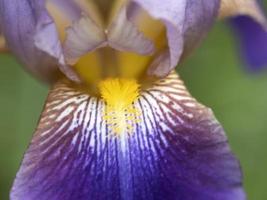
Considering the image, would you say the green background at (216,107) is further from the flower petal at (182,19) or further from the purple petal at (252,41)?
the flower petal at (182,19)

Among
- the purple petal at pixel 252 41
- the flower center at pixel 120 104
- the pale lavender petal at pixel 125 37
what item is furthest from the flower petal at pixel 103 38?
the purple petal at pixel 252 41

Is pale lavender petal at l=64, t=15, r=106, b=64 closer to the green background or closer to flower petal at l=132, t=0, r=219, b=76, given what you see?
flower petal at l=132, t=0, r=219, b=76

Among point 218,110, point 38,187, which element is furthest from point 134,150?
point 218,110

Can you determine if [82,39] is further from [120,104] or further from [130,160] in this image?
[130,160]

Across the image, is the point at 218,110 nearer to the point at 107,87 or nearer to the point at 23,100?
the point at 23,100

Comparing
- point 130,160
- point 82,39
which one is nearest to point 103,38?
point 82,39

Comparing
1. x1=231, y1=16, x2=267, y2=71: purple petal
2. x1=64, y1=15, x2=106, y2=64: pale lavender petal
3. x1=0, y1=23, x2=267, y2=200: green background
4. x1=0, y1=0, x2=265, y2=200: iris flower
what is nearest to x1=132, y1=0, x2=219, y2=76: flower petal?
x1=0, y1=0, x2=265, y2=200: iris flower
